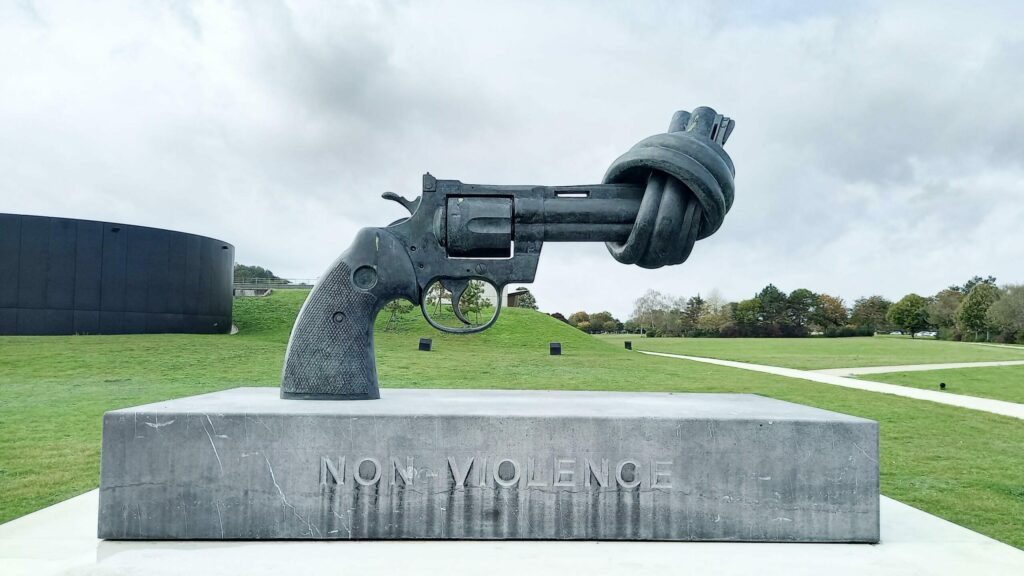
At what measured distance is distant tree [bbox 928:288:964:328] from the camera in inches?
2506

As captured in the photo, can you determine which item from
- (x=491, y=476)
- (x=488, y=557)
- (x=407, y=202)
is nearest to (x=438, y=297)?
(x=407, y=202)

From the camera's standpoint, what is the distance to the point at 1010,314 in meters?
50.5

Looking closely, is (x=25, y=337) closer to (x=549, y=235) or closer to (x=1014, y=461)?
(x=549, y=235)

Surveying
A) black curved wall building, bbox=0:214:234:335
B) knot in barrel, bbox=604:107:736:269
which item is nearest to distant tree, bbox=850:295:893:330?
black curved wall building, bbox=0:214:234:335

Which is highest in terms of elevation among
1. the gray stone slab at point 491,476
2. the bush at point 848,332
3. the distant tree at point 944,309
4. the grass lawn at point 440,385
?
the distant tree at point 944,309

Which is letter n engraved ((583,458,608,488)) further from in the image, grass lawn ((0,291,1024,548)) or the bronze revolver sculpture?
grass lawn ((0,291,1024,548))

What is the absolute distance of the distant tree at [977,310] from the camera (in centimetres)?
5434

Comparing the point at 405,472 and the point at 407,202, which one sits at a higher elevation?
the point at 407,202

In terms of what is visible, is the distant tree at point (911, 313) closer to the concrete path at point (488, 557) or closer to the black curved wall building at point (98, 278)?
the black curved wall building at point (98, 278)

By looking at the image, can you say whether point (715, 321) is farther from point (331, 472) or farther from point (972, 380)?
point (331, 472)

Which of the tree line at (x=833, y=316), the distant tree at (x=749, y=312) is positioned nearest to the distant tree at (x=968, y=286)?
the tree line at (x=833, y=316)

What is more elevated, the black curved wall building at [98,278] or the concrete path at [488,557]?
the black curved wall building at [98,278]

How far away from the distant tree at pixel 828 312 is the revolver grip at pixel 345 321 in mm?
Answer: 67625

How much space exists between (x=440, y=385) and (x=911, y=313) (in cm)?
6942
